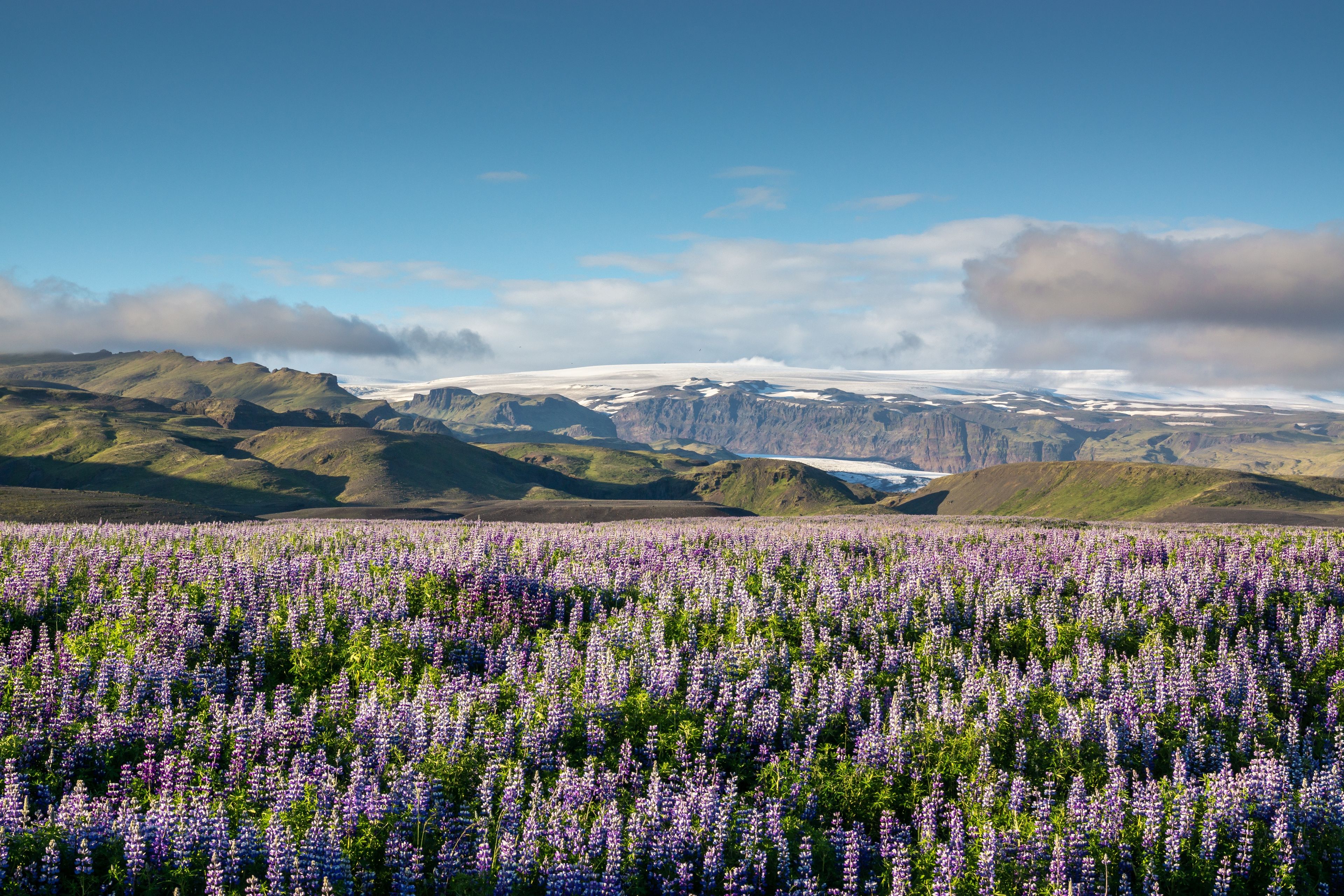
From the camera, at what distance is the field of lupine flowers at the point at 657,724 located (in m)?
8.05

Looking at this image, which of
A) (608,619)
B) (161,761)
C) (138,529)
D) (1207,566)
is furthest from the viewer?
(138,529)

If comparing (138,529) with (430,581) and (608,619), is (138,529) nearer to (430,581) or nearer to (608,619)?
(430,581)

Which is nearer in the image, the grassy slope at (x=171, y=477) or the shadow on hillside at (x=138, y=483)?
the shadow on hillside at (x=138, y=483)

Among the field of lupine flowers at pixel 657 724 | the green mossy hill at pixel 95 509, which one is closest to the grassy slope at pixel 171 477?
the green mossy hill at pixel 95 509

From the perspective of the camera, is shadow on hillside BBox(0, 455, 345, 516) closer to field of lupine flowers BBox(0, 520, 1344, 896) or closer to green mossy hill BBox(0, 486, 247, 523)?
green mossy hill BBox(0, 486, 247, 523)

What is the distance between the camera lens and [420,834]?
8.37 m

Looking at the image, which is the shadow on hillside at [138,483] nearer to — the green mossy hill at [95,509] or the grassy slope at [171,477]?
the grassy slope at [171,477]

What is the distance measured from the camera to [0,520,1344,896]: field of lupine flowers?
26.4ft

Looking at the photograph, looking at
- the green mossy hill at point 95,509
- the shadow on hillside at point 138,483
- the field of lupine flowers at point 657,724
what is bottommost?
the shadow on hillside at point 138,483

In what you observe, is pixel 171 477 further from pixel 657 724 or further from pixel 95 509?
pixel 657 724

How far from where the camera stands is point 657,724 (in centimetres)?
1113

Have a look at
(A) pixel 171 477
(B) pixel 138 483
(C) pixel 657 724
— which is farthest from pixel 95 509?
(B) pixel 138 483

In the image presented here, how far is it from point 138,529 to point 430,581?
13.7 metres

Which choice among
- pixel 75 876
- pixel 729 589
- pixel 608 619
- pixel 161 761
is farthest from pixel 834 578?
pixel 75 876
